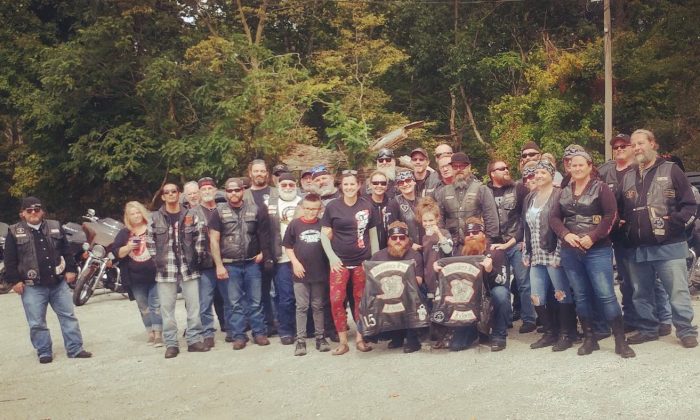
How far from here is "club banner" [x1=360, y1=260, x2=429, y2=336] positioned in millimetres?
6609

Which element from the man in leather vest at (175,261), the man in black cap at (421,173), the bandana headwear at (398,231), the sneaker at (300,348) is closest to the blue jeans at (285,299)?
the sneaker at (300,348)

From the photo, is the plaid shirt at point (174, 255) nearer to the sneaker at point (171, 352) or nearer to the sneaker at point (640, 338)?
the sneaker at point (171, 352)

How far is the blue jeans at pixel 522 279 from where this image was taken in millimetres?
7297

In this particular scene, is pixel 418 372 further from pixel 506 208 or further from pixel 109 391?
pixel 109 391

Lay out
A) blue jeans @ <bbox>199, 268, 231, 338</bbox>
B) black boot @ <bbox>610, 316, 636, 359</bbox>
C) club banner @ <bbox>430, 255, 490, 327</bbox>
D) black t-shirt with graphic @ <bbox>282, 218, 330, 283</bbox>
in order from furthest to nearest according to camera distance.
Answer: blue jeans @ <bbox>199, 268, 231, 338</bbox> → black t-shirt with graphic @ <bbox>282, 218, 330, 283</bbox> → club banner @ <bbox>430, 255, 490, 327</bbox> → black boot @ <bbox>610, 316, 636, 359</bbox>

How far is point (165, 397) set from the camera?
5.80 metres

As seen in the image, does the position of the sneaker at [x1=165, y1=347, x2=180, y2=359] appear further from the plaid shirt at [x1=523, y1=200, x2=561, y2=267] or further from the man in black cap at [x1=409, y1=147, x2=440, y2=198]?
the plaid shirt at [x1=523, y1=200, x2=561, y2=267]

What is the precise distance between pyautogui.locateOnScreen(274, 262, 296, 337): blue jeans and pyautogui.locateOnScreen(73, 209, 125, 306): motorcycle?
4779 millimetres

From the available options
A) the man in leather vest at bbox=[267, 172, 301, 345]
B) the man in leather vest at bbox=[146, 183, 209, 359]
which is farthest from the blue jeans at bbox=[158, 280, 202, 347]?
the man in leather vest at bbox=[267, 172, 301, 345]

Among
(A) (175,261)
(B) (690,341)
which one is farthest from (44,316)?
(B) (690,341)

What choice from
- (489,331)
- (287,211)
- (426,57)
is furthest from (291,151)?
(489,331)

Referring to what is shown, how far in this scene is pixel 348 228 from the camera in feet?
22.9

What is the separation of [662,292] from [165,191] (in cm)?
533

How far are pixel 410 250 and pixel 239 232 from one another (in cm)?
196
